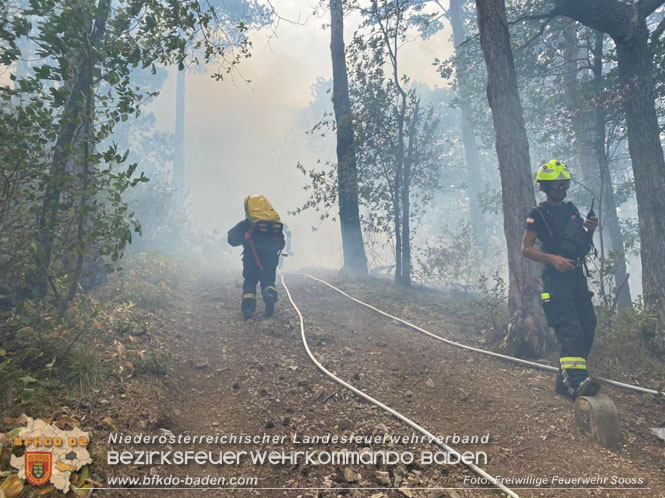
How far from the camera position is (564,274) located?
12.9 ft

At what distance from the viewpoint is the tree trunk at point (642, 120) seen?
518 centimetres

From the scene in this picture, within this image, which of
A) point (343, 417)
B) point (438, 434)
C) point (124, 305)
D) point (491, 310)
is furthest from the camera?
point (491, 310)

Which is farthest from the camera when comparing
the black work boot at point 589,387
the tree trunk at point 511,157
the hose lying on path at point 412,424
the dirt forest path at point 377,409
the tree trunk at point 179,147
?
the tree trunk at point 179,147

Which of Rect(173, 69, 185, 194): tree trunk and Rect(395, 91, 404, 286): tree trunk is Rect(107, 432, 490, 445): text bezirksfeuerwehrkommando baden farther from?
Rect(173, 69, 185, 194): tree trunk

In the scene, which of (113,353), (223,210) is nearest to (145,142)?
(223,210)

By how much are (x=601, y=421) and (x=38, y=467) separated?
13.4 feet

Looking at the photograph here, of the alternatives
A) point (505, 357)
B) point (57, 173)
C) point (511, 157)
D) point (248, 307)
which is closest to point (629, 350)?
point (505, 357)

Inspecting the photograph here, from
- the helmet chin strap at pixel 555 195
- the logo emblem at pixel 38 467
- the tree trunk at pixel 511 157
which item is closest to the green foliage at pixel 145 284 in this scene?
the logo emblem at pixel 38 467

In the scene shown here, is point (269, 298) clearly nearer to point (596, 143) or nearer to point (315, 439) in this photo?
point (315, 439)

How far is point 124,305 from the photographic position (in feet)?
18.7

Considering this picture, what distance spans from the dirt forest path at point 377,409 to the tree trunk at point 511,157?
1064 mm

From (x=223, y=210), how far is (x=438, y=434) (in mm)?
55721

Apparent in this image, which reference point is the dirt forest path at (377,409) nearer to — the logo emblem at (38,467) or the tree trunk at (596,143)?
the logo emblem at (38,467)

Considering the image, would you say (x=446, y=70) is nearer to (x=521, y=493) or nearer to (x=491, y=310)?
(x=491, y=310)
